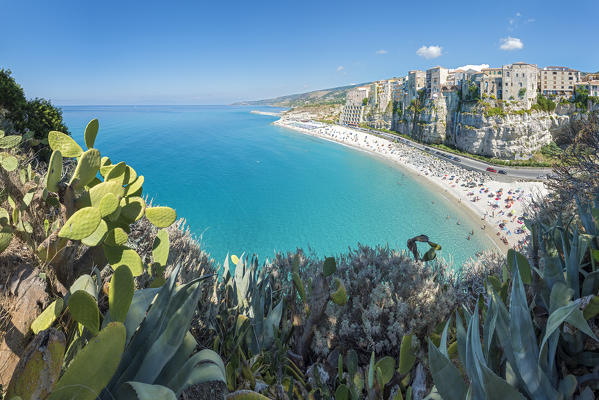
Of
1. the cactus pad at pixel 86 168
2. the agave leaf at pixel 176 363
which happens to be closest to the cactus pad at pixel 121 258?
the cactus pad at pixel 86 168

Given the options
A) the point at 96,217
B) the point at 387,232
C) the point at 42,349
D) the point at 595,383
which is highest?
the point at 96,217

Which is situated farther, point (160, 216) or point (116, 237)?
point (160, 216)

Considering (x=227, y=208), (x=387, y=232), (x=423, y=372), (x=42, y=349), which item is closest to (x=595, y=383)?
(x=423, y=372)

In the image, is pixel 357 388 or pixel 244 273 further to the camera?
pixel 244 273

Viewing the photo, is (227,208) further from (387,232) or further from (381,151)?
(381,151)

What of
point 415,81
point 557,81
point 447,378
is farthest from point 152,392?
point 415,81

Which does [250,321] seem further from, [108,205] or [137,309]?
[108,205]
